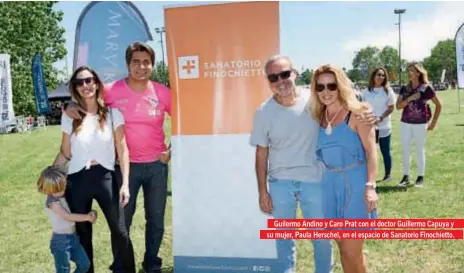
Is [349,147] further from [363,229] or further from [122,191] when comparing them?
[122,191]

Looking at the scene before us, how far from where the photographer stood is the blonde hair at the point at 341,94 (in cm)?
281

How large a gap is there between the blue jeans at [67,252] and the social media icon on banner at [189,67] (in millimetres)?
1385

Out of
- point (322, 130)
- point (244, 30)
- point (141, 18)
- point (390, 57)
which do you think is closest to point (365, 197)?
point (322, 130)

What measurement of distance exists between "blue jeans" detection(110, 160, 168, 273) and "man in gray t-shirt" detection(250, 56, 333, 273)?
947 millimetres

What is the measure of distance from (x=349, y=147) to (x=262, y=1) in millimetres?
1243

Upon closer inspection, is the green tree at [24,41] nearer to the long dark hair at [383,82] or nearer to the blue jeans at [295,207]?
the long dark hair at [383,82]

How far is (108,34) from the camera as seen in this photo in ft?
13.0

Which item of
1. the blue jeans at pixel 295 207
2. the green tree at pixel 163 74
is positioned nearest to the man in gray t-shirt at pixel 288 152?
the blue jeans at pixel 295 207

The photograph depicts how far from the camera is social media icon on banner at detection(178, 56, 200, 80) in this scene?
3.68m

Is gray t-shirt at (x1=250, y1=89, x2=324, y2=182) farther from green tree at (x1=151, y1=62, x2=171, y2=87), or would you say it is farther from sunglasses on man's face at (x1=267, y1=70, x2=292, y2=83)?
green tree at (x1=151, y1=62, x2=171, y2=87)

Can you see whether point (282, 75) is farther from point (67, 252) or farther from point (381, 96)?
point (381, 96)

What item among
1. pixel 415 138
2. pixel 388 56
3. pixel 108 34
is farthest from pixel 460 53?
pixel 388 56

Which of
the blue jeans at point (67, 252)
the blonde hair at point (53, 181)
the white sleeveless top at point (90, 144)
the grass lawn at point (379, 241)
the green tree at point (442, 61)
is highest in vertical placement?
the green tree at point (442, 61)

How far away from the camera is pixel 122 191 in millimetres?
3488
